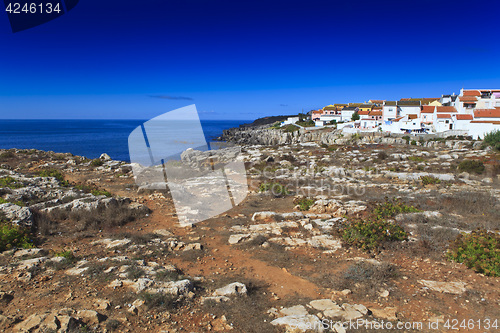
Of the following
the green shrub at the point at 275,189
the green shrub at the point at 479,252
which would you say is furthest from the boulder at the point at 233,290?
the green shrub at the point at 275,189

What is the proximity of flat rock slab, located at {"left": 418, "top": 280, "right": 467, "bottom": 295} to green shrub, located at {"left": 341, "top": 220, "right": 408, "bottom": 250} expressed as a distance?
1.82 meters

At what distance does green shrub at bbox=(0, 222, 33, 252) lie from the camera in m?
6.91

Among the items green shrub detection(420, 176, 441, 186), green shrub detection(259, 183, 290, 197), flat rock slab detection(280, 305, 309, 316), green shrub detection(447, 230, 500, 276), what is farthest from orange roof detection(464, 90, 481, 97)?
flat rock slab detection(280, 305, 309, 316)

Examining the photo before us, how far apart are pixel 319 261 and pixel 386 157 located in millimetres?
21329

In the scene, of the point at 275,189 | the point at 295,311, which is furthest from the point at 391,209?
the point at 295,311

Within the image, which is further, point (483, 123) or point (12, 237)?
point (483, 123)

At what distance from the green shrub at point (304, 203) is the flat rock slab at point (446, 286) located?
582 centimetres

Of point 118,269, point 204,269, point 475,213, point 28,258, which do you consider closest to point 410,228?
point 475,213

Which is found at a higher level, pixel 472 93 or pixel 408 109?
pixel 472 93

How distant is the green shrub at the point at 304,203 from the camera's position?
11548 mm

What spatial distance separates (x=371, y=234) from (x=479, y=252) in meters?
2.37

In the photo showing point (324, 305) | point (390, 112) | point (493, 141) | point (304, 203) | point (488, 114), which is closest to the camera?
point (324, 305)

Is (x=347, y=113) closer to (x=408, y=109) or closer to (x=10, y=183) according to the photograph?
(x=408, y=109)

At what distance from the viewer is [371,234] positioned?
793cm
